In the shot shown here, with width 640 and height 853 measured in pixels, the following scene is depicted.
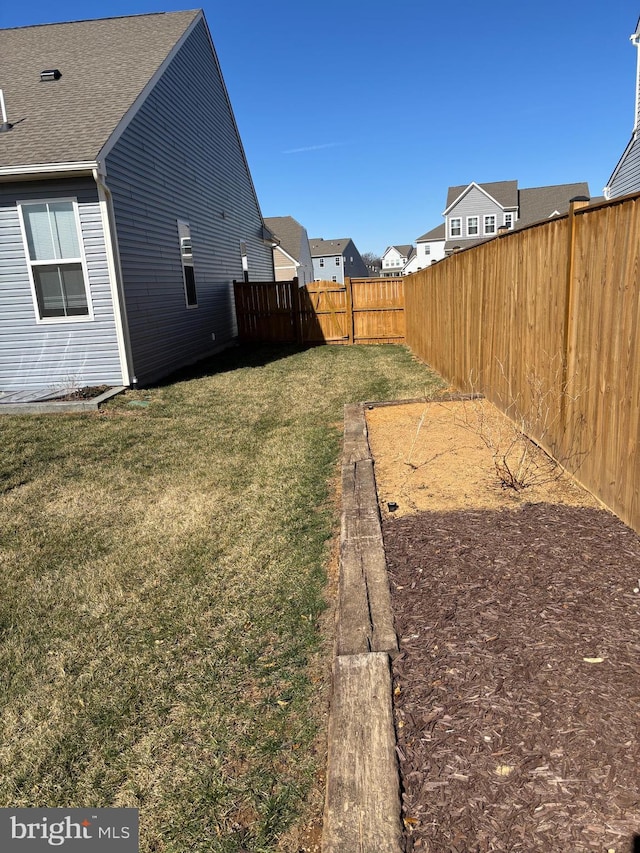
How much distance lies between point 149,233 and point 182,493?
7.69 metres

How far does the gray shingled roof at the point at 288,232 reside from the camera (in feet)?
131

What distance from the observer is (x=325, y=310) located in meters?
16.4

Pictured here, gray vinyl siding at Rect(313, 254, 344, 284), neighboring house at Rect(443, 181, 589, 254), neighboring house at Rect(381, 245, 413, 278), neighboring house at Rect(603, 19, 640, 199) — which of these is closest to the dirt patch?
neighboring house at Rect(603, 19, 640, 199)

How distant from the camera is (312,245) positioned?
64938mm

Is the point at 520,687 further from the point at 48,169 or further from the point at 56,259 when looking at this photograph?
the point at 56,259

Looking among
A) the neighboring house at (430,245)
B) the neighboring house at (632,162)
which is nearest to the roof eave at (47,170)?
the neighboring house at (632,162)

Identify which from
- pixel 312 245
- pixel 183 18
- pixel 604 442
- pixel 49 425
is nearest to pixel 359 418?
pixel 604 442

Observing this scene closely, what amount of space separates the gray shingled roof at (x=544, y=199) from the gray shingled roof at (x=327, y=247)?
23611 millimetres

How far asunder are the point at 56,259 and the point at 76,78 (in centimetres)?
441

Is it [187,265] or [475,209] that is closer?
[187,265]

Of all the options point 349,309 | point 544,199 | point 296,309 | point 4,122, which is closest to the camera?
point 4,122

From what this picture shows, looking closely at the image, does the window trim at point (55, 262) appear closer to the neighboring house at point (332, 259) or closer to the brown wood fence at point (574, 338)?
the brown wood fence at point (574, 338)

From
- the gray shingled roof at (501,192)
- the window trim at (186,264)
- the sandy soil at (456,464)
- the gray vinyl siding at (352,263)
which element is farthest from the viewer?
the gray vinyl siding at (352,263)

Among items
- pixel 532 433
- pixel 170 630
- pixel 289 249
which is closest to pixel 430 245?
pixel 289 249
